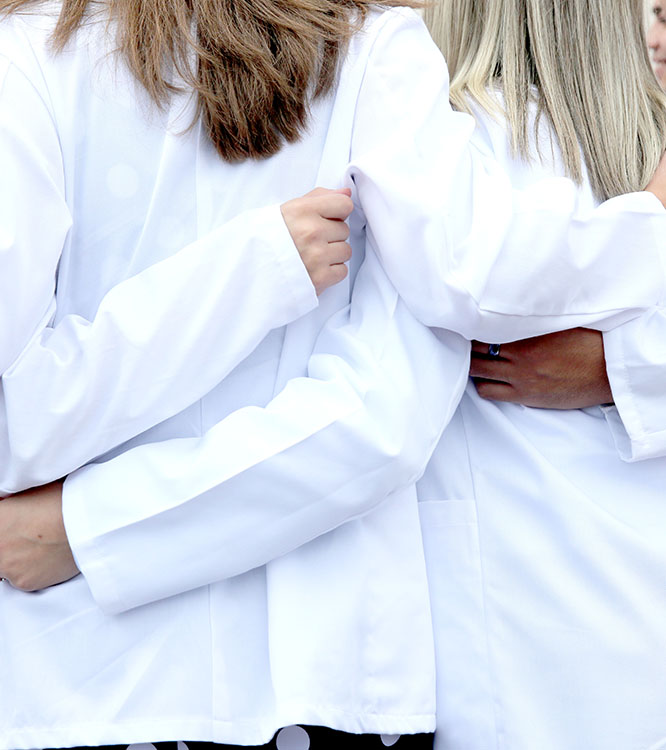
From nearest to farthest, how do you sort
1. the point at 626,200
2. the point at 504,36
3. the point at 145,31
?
the point at 145,31
the point at 626,200
the point at 504,36

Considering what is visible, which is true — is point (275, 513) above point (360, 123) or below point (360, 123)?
below

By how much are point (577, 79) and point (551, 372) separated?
1.17 ft

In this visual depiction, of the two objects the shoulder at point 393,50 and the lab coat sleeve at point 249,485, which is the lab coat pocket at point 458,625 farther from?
the shoulder at point 393,50

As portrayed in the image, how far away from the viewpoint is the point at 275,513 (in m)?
0.85

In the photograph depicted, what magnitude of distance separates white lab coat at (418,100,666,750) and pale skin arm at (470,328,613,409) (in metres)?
0.02

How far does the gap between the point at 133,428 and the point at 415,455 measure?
0.25 m

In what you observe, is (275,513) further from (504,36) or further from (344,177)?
(504,36)

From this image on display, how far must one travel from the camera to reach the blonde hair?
1.06 meters

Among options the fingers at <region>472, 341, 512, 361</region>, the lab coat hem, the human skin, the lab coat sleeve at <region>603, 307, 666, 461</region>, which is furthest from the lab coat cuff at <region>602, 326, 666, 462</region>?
the human skin

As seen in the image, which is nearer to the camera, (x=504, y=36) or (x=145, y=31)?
(x=145, y=31)

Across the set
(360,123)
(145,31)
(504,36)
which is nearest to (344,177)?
(360,123)

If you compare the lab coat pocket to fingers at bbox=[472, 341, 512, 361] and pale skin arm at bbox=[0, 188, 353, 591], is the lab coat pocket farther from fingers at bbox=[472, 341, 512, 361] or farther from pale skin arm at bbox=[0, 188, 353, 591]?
pale skin arm at bbox=[0, 188, 353, 591]

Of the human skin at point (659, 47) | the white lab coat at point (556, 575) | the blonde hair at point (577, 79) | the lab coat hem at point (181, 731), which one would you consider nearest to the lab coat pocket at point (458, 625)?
the white lab coat at point (556, 575)

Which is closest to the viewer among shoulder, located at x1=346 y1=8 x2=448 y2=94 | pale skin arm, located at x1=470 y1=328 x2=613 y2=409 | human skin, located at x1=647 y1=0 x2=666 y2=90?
shoulder, located at x1=346 y1=8 x2=448 y2=94
